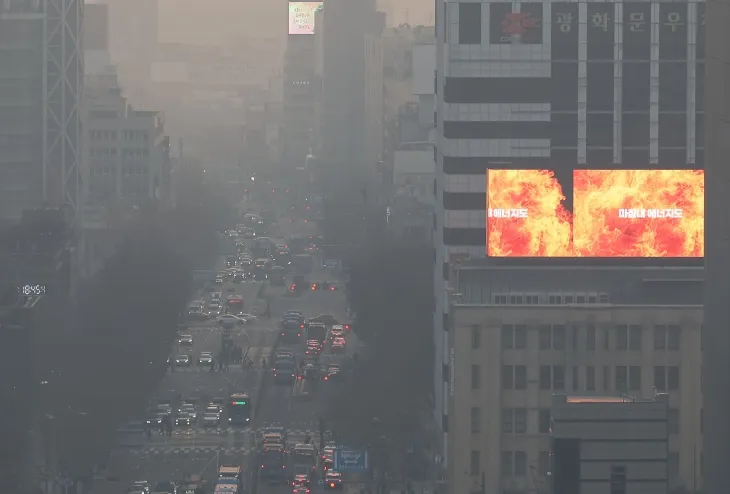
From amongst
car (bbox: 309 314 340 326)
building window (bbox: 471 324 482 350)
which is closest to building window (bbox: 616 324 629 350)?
building window (bbox: 471 324 482 350)

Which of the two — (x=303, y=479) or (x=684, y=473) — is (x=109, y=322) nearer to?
(x=303, y=479)

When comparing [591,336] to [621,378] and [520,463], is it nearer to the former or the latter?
[621,378]

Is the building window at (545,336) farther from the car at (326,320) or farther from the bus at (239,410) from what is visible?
the car at (326,320)


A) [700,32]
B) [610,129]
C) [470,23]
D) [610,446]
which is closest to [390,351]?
[610,129]

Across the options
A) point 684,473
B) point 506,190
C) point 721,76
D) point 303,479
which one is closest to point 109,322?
point 303,479

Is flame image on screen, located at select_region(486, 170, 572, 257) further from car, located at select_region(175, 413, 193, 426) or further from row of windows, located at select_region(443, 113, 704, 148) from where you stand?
car, located at select_region(175, 413, 193, 426)

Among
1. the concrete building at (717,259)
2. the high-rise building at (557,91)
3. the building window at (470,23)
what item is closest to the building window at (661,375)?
the high-rise building at (557,91)
